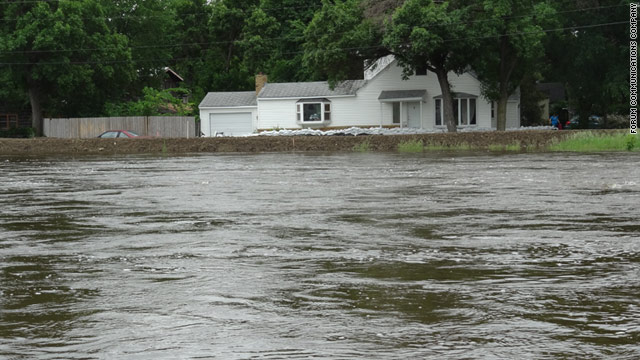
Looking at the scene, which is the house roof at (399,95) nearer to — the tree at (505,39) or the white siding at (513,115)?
the tree at (505,39)

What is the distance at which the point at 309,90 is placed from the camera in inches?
2623

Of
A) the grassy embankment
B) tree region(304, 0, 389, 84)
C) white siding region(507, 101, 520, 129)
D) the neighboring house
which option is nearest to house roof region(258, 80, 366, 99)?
the neighboring house

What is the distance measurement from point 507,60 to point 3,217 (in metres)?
48.7

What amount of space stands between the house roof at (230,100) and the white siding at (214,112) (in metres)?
0.34

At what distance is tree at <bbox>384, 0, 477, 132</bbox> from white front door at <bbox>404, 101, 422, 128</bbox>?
24.0 ft

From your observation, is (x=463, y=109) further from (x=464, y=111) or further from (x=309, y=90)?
(x=309, y=90)

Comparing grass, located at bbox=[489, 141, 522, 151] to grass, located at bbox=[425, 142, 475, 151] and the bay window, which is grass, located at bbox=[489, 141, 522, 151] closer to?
grass, located at bbox=[425, 142, 475, 151]

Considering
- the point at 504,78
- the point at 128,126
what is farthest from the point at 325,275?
the point at 128,126

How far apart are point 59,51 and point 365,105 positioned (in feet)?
71.0

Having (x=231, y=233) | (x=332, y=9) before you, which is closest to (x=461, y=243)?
(x=231, y=233)

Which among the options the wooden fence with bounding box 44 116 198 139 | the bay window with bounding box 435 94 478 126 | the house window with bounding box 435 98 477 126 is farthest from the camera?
the wooden fence with bounding box 44 116 198 139

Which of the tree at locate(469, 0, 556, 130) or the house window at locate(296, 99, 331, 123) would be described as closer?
the tree at locate(469, 0, 556, 130)

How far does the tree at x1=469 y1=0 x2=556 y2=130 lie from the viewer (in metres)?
53.6

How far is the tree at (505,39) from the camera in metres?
53.6
